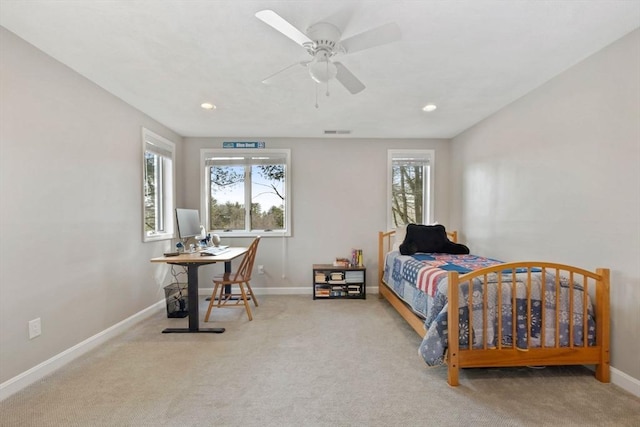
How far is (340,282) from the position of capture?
14.3 ft

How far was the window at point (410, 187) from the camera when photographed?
15.5 feet

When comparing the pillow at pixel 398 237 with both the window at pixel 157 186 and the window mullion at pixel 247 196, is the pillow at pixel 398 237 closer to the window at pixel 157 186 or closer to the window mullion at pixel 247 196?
the window mullion at pixel 247 196

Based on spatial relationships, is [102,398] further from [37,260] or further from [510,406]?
[510,406]

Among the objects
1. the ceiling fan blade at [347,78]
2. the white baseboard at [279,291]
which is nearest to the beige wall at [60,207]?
the white baseboard at [279,291]

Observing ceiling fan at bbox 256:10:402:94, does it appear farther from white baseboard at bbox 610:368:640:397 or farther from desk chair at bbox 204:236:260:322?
white baseboard at bbox 610:368:640:397

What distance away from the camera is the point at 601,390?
2.02m

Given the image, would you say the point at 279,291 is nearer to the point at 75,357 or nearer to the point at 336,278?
the point at 336,278

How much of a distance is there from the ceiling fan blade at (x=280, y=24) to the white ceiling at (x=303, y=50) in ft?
0.52

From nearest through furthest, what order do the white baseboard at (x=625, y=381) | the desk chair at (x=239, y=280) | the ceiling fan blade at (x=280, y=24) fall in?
the ceiling fan blade at (x=280, y=24) < the white baseboard at (x=625, y=381) < the desk chair at (x=239, y=280)

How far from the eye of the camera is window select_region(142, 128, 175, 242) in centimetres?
363

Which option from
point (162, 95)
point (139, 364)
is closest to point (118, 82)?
point (162, 95)

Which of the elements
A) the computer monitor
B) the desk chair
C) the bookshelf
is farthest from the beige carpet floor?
the bookshelf

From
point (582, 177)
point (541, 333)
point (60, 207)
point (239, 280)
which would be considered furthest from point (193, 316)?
point (582, 177)

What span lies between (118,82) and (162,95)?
0.37 meters
